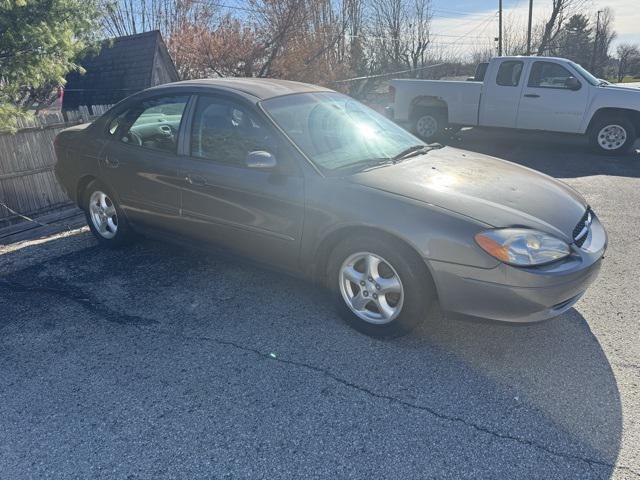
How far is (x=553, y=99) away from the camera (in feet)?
30.6

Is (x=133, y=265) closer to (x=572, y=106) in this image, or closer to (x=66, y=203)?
(x=66, y=203)

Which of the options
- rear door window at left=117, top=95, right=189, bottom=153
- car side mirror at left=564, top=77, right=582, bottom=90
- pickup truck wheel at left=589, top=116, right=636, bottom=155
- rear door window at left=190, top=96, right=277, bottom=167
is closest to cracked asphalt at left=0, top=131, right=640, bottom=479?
rear door window at left=190, top=96, right=277, bottom=167

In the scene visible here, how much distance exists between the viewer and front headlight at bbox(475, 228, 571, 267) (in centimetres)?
271

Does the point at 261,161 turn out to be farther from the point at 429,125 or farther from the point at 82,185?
the point at 429,125

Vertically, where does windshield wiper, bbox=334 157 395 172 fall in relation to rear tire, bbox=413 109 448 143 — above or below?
above

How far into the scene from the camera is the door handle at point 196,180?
3793mm

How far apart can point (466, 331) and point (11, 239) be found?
5227 mm

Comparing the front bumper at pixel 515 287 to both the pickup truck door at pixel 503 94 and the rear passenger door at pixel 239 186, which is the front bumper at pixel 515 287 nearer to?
the rear passenger door at pixel 239 186

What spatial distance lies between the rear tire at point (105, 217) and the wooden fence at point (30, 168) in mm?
1800

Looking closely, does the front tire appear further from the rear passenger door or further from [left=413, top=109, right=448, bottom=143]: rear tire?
[left=413, top=109, right=448, bottom=143]: rear tire

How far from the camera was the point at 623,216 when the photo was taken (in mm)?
5617

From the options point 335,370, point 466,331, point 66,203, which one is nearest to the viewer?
point 335,370

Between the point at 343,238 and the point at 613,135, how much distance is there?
8.15m

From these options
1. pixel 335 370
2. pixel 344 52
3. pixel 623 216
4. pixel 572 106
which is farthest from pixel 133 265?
pixel 344 52
